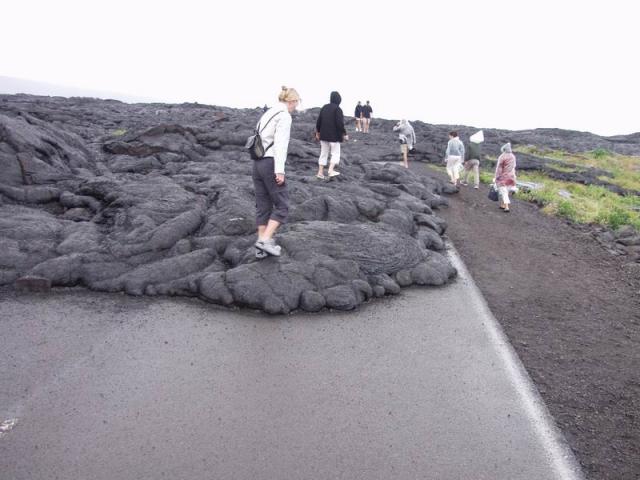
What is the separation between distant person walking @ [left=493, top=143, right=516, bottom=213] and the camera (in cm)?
1444

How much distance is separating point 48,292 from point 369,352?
4.73 meters

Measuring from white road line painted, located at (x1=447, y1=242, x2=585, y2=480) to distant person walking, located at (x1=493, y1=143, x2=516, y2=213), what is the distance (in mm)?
8424

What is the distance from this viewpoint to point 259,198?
7.32 metres

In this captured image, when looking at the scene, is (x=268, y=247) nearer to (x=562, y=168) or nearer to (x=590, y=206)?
(x=590, y=206)

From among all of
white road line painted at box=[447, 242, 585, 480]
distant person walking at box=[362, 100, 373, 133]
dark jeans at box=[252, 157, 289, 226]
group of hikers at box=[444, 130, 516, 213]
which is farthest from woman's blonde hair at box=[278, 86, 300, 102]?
distant person walking at box=[362, 100, 373, 133]

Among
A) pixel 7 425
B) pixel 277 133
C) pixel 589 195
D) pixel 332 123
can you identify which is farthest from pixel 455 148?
pixel 7 425

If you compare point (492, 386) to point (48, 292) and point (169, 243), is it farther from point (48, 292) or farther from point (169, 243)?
point (48, 292)

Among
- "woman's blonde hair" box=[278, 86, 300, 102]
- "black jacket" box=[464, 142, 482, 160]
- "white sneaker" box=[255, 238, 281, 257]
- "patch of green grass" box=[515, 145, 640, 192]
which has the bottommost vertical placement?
"patch of green grass" box=[515, 145, 640, 192]

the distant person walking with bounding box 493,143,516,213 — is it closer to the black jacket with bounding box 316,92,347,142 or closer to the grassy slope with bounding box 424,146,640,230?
the grassy slope with bounding box 424,146,640,230

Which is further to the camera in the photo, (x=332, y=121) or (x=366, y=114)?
(x=366, y=114)

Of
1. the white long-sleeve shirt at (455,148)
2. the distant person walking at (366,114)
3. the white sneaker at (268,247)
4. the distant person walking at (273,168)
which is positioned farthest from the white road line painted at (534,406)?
the distant person walking at (366,114)

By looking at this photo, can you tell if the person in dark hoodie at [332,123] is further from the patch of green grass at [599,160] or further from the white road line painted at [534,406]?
the patch of green grass at [599,160]

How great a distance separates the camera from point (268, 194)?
7.30 metres

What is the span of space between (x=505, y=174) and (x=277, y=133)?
10.3 metres
